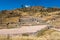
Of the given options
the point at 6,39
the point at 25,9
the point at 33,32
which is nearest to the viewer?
the point at 6,39

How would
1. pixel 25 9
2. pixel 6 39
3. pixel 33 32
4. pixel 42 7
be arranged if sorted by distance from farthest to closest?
pixel 42 7, pixel 25 9, pixel 33 32, pixel 6 39

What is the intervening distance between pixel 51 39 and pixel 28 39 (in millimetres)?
857

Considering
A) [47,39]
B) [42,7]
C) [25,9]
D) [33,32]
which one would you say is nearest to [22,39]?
[47,39]

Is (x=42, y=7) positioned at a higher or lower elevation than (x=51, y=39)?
higher

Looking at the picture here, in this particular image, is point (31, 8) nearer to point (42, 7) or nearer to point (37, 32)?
point (42, 7)

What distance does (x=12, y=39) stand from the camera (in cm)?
750

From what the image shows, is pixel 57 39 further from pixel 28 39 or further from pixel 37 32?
pixel 37 32

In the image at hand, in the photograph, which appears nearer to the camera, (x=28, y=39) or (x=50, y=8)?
(x=28, y=39)

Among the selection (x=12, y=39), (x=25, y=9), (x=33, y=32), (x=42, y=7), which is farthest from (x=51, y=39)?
(x=42, y=7)

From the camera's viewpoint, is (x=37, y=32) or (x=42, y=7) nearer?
(x=37, y=32)

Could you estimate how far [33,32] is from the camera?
391 inches

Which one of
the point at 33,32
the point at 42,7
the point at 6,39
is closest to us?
the point at 6,39

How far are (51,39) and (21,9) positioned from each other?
54.0 m

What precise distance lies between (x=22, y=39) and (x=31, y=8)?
56703 mm
